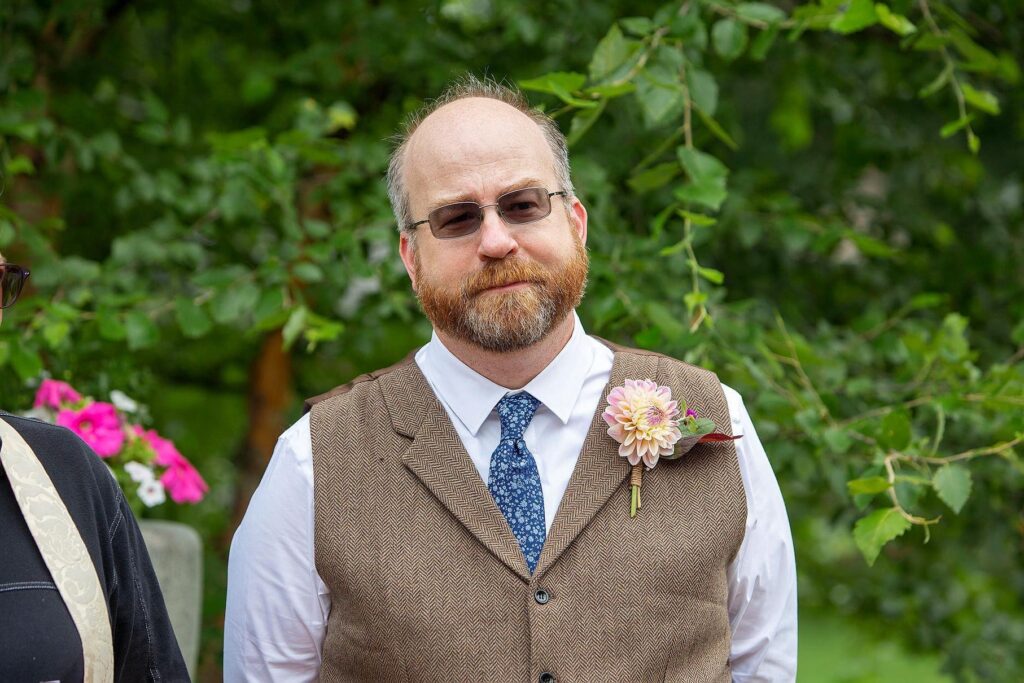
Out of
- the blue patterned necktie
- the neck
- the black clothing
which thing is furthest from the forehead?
the black clothing

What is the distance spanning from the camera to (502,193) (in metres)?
1.94

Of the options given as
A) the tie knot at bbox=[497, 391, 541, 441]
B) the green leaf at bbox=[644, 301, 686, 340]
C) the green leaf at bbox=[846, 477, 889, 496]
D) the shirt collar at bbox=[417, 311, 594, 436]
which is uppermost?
the green leaf at bbox=[644, 301, 686, 340]

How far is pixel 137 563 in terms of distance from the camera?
1.82m

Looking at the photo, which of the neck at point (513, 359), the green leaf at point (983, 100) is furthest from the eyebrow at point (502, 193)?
the green leaf at point (983, 100)

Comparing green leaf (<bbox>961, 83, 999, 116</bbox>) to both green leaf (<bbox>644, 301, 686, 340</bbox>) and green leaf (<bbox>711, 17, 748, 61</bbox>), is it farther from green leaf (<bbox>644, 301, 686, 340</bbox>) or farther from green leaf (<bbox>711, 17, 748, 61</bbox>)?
green leaf (<bbox>644, 301, 686, 340</bbox>)

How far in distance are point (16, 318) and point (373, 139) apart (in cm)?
125

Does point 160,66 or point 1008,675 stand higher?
point 160,66

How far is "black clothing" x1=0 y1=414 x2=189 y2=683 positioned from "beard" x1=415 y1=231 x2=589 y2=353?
60cm

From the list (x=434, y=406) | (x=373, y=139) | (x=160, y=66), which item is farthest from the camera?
(x=160, y=66)

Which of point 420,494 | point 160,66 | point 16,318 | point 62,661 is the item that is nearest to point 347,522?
point 420,494

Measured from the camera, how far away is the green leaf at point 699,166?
2629 millimetres

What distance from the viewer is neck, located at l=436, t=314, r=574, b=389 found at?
1981mm

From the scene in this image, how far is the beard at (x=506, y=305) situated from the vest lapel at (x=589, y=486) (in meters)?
0.19

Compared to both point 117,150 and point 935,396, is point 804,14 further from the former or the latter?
point 117,150
